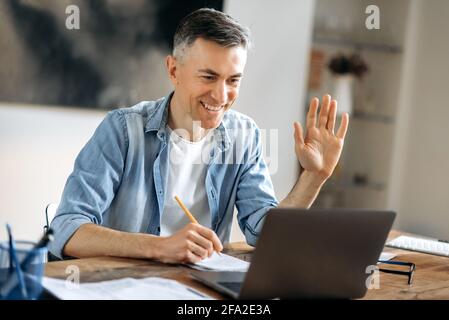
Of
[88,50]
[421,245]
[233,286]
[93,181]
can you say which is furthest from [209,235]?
[88,50]

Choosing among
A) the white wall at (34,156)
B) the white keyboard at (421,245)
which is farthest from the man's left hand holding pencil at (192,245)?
the white wall at (34,156)

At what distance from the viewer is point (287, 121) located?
3811 mm

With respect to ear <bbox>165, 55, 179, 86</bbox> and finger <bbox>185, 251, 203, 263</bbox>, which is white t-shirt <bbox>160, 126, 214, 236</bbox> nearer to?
ear <bbox>165, 55, 179, 86</bbox>

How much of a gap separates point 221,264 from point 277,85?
7.84 feet

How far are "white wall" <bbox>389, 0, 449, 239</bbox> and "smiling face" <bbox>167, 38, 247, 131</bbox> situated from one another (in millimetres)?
2780

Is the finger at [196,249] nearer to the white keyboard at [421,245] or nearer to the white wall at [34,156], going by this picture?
the white keyboard at [421,245]

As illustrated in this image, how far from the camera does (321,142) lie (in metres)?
1.84

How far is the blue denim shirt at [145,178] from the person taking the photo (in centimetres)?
163

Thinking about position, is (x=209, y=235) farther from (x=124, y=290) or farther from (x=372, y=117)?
(x=372, y=117)

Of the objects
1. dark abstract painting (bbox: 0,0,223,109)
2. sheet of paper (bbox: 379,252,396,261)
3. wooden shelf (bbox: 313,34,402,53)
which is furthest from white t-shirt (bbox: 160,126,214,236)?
wooden shelf (bbox: 313,34,402,53)

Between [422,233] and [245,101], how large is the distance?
5.71 feet

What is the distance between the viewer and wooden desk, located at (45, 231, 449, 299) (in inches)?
50.4

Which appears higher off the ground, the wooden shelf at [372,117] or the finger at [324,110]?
the finger at [324,110]
